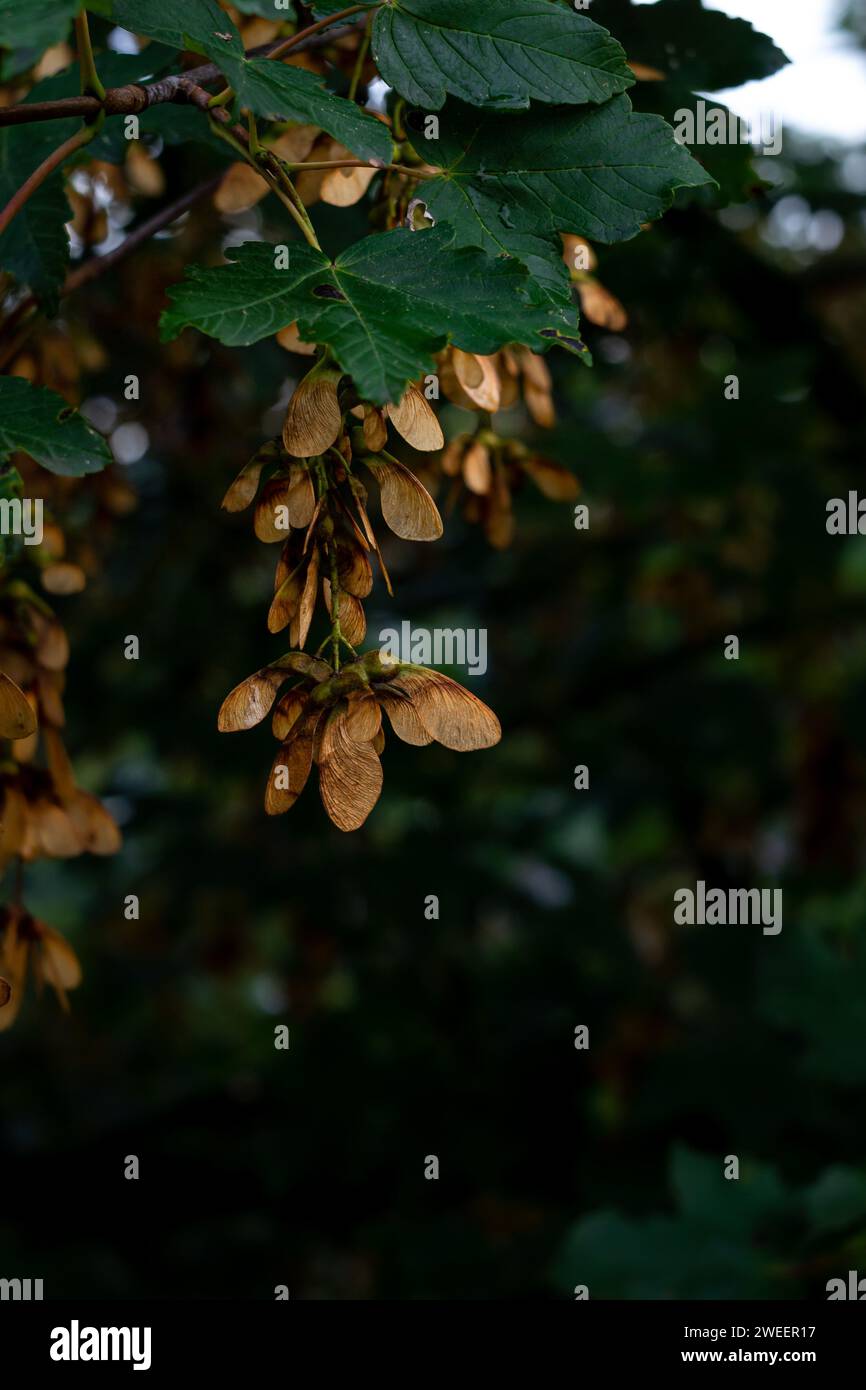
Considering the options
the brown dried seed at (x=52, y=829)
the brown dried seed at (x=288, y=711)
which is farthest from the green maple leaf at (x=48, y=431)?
the brown dried seed at (x=52, y=829)

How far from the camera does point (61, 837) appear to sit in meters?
1.10

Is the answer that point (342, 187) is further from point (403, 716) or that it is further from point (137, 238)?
point (403, 716)

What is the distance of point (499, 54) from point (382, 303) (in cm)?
24

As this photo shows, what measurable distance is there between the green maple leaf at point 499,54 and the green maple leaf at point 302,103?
45 mm

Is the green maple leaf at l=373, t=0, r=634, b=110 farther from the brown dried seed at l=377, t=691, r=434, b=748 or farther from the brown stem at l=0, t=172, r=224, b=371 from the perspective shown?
the brown dried seed at l=377, t=691, r=434, b=748

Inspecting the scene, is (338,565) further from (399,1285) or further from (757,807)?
(757,807)

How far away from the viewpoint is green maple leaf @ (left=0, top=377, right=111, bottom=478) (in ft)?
2.89

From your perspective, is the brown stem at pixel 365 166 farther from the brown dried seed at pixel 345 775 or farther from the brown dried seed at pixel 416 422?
the brown dried seed at pixel 345 775

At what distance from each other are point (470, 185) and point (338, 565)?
1.07 feet

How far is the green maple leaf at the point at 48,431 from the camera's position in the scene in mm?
880

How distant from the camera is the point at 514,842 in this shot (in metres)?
3.17

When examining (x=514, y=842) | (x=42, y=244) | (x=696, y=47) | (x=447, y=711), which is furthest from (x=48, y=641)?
(x=514, y=842)

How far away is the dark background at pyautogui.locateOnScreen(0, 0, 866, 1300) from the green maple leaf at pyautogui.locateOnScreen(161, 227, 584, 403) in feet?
3.84
